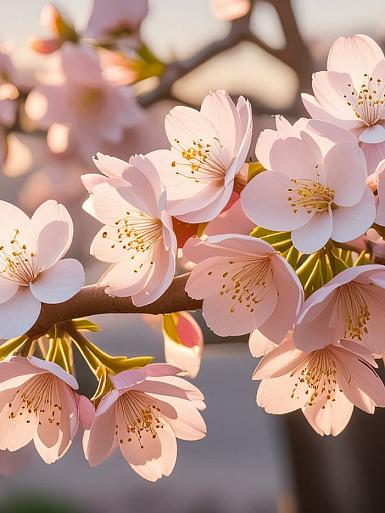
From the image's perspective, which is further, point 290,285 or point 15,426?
point 15,426

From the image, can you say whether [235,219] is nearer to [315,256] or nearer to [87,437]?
[315,256]

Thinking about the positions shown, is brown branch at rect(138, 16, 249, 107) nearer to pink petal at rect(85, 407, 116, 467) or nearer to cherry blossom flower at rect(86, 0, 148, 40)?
cherry blossom flower at rect(86, 0, 148, 40)

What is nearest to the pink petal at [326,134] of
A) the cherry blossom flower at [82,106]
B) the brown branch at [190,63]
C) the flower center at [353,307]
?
the flower center at [353,307]

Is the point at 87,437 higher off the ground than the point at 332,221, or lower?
lower

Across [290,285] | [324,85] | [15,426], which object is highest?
[324,85]

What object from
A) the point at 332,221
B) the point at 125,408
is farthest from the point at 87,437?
the point at 332,221

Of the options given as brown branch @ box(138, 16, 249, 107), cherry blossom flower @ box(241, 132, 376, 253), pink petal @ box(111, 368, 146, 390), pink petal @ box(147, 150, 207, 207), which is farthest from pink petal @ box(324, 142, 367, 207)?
brown branch @ box(138, 16, 249, 107)

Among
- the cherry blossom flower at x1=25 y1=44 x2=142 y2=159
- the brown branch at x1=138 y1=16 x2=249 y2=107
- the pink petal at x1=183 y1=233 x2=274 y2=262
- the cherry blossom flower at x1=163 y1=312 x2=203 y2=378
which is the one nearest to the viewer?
the pink petal at x1=183 y1=233 x2=274 y2=262
